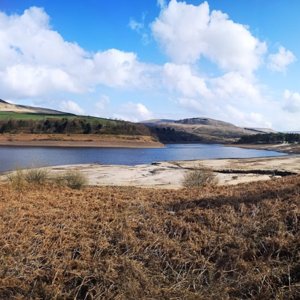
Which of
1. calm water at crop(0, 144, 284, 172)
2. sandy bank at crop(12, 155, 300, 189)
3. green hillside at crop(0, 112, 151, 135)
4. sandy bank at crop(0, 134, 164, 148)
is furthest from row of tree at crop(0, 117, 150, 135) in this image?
sandy bank at crop(12, 155, 300, 189)

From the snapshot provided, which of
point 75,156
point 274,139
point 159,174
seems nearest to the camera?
point 159,174

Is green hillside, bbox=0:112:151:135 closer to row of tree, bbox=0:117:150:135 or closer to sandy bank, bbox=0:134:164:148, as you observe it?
row of tree, bbox=0:117:150:135

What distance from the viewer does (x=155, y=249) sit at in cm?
629

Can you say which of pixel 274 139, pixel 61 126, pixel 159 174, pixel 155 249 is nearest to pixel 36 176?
pixel 155 249

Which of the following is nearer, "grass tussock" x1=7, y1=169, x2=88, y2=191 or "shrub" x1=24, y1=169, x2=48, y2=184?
"grass tussock" x1=7, y1=169, x2=88, y2=191

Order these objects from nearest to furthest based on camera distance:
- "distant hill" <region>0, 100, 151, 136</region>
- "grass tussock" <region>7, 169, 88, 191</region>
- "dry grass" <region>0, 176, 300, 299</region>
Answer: "dry grass" <region>0, 176, 300, 299</region> → "grass tussock" <region>7, 169, 88, 191</region> → "distant hill" <region>0, 100, 151, 136</region>

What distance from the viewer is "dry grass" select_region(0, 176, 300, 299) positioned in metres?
5.30

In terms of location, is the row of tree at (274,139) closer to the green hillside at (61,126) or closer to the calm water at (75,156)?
the green hillside at (61,126)

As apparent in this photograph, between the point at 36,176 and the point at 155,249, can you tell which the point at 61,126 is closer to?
the point at 36,176

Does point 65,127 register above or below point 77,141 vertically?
above

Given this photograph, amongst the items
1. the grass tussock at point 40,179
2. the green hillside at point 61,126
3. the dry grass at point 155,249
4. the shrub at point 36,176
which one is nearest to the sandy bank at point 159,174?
the grass tussock at point 40,179

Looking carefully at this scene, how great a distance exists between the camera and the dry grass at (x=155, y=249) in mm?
5301

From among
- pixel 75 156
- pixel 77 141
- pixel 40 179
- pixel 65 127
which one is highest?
pixel 65 127

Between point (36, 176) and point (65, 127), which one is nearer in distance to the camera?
point (36, 176)
